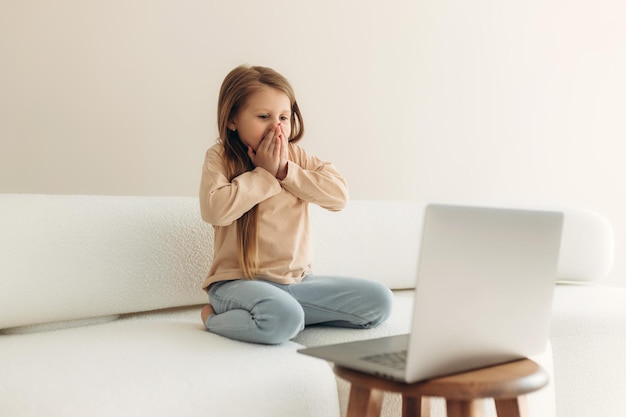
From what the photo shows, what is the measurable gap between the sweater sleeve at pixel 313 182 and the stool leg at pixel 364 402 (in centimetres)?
73

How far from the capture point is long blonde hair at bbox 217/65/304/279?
1765 mm

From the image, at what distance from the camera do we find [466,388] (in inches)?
39.6

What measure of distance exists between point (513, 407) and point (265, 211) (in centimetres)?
82

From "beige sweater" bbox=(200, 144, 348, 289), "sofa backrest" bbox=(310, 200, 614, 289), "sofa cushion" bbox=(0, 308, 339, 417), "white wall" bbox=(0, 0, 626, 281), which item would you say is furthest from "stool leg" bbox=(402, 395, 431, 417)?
"white wall" bbox=(0, 0, 626, 281)

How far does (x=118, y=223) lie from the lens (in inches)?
70.7

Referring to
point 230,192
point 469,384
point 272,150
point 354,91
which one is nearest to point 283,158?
point 272,150

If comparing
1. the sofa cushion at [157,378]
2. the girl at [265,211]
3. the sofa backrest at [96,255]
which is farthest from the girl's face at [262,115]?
the sofa cushion at [157,378]

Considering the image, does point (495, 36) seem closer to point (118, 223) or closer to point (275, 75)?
point (275, 75)

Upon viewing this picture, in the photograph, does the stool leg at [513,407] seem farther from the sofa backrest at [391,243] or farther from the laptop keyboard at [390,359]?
the sofa backrest at [391,243]

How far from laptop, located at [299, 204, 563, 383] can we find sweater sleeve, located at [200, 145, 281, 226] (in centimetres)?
60

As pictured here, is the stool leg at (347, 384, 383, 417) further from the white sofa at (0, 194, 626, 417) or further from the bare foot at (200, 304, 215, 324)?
the bare foot at (200, 304, 215, 324)

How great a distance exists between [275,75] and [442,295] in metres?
0.97

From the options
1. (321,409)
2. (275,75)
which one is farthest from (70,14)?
(321,409)

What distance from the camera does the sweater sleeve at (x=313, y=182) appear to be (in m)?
1.80
